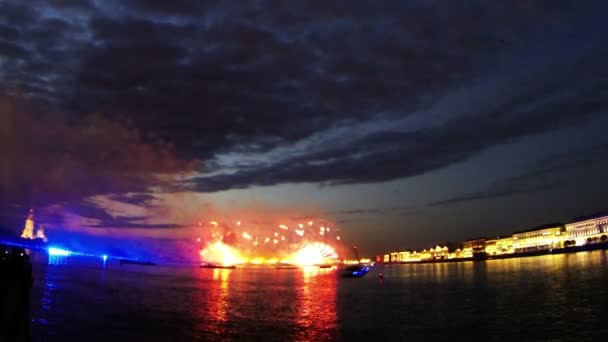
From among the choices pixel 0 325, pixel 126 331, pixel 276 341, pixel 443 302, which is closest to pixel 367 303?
pixel 443 302

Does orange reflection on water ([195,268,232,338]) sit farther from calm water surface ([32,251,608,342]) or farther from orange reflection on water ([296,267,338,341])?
orange reflection on water ([296,267,338,341])

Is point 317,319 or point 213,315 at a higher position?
point 317,319

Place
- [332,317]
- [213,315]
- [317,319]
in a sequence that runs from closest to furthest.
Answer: [317,319], [332,317], [213,315]

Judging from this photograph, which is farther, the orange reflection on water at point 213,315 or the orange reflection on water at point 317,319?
the orange reflection on water at point 213,315

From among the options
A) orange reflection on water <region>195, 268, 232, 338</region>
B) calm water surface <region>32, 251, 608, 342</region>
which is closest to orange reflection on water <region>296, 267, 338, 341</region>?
calm water surface <region>32, 251, 608, 342</region>

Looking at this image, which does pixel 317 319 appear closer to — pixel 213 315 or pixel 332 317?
pixel 332 317

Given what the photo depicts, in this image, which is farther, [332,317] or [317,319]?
[332,317]

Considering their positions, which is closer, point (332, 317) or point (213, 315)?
point (332, 317)

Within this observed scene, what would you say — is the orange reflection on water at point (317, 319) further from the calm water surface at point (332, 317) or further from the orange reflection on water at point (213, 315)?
the orange reflection on water at point (213, 315)

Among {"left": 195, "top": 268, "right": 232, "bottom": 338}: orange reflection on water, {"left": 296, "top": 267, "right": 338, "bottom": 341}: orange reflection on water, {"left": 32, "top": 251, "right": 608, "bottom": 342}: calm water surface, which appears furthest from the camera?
{"left": 195, "top": 268, "right": 232, "bottom": 338}: orange reflection on water

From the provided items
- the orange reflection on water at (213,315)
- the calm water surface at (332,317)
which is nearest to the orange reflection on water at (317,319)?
the calm water surface at (332,317)

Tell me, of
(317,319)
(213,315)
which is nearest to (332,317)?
(317,319)

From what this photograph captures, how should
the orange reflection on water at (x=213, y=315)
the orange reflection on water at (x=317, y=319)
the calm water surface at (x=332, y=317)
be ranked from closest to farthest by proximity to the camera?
the calm water surface at (x=332, y=317) < the orange reflection on water at (x=317, y=319) < the orange reflection on water at (x=213, y=315)

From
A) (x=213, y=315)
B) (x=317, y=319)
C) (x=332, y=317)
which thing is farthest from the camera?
(x=213, y=315)
